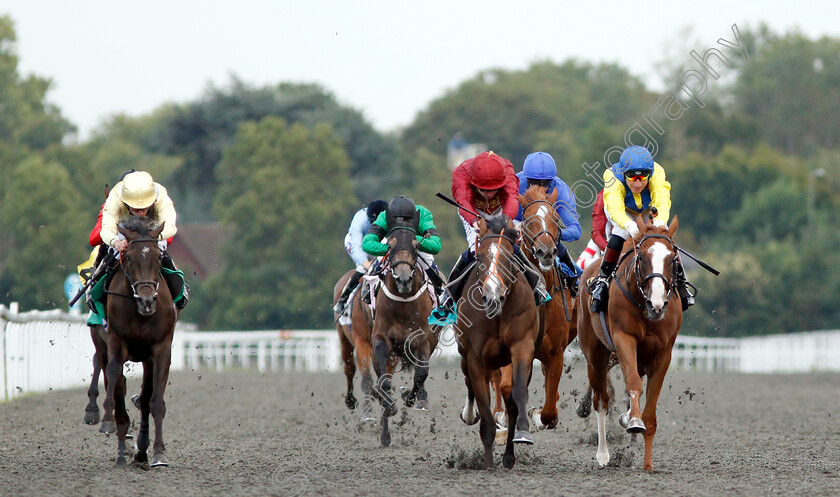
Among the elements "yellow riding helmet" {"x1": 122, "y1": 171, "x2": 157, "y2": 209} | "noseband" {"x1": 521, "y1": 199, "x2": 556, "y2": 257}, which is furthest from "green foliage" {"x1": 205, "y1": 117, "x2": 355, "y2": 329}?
"noseband" {"x1": 521, "y1": 199, "x2": 556, "y2": 257}

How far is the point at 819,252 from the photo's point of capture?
45.2 metres

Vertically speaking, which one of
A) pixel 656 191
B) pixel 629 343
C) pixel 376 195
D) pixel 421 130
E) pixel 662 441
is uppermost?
pixel 421 130

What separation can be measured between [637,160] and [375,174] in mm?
43419

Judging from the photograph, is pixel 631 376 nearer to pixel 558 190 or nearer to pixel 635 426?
pixel 635 426

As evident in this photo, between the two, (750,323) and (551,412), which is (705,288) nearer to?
(750,323)

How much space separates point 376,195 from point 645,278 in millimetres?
42508

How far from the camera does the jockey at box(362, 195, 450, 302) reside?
1067 centimetres

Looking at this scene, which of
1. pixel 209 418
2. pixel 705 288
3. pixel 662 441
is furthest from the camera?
pixel 705 288

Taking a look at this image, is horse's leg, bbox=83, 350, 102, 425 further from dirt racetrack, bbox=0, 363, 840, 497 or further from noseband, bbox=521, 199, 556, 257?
noseband, bbox=521, 199, 556, 257

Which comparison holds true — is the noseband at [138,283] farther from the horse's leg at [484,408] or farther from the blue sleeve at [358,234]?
the blue sleeve at [358,234]

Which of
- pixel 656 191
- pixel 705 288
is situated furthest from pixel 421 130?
pixel 656 191

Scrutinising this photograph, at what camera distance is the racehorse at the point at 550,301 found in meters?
9.34

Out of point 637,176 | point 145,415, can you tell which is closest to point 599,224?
point 637,176

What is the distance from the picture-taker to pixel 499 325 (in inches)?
363
